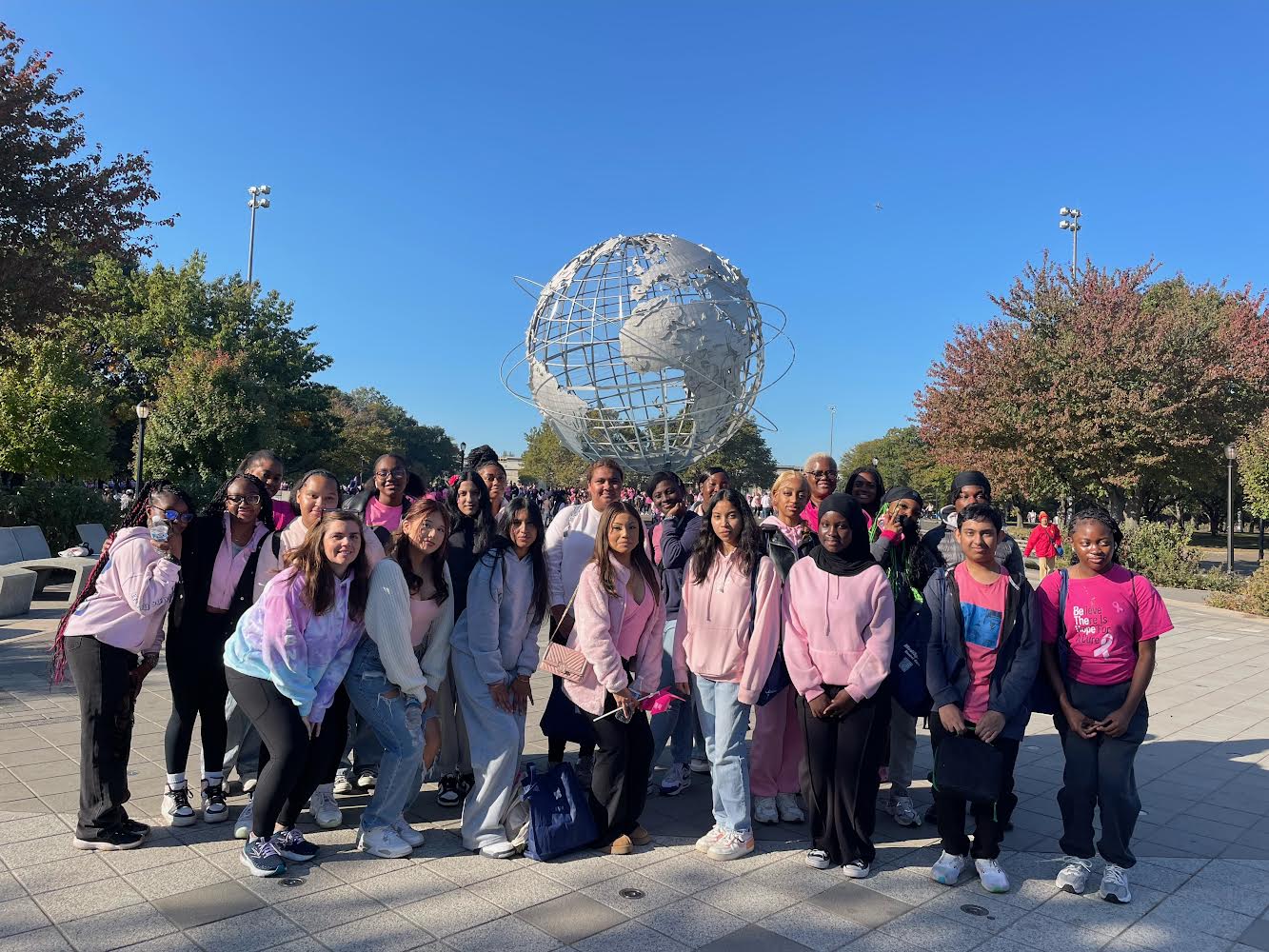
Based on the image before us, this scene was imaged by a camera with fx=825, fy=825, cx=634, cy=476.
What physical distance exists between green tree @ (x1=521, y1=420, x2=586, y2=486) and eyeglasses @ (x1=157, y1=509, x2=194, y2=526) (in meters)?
44.0

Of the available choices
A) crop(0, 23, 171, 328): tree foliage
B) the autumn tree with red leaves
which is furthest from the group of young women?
the autumn tree with red leaves

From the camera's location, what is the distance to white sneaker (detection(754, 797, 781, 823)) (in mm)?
4492

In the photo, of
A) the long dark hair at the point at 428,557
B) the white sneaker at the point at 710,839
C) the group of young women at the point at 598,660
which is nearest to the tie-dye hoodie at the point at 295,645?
the group of young women at the point at 598,660

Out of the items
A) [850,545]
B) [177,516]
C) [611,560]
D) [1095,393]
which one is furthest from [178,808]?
[1095,393]

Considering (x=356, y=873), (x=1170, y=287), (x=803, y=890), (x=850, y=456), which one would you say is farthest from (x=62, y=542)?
(x=850, y=456)

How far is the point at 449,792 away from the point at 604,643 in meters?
1.45

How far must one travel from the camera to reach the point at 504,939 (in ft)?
10.3

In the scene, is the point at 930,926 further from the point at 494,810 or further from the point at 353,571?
the point at 353,571

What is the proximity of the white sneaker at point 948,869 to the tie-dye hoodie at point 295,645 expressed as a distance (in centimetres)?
289

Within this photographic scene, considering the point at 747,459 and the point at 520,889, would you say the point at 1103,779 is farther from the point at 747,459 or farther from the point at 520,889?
the point at 747,459

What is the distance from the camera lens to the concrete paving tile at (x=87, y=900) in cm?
322

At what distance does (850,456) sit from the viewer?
93.7 m

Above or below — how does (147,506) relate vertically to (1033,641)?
above

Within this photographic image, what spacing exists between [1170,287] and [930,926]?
35703 millimetres
